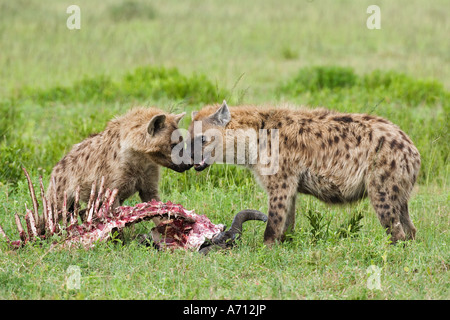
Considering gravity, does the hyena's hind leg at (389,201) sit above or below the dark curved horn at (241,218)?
above

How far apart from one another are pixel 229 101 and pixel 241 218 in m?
2.94

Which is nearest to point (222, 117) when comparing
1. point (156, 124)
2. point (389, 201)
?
point (156, 124)

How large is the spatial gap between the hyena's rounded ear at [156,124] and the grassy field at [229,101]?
2.60ft

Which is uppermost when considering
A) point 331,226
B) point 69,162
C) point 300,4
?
point 300,4

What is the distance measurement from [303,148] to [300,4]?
1297 centimetres

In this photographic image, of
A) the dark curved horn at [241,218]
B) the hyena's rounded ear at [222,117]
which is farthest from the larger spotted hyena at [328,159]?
the dark curved horn at [241,218]

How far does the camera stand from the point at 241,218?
5.21 m

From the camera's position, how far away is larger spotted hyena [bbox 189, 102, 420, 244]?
492cm

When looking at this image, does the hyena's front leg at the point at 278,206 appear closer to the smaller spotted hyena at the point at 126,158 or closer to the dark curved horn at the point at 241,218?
the dark curved horn at the point at 241,218

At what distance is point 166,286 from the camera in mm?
4258

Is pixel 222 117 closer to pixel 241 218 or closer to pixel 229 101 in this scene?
pixel 241 218

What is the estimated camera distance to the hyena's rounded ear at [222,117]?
5363 millimetres

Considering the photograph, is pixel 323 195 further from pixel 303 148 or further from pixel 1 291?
pixel 1 291

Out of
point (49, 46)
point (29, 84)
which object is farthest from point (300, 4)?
point (29, 84)
